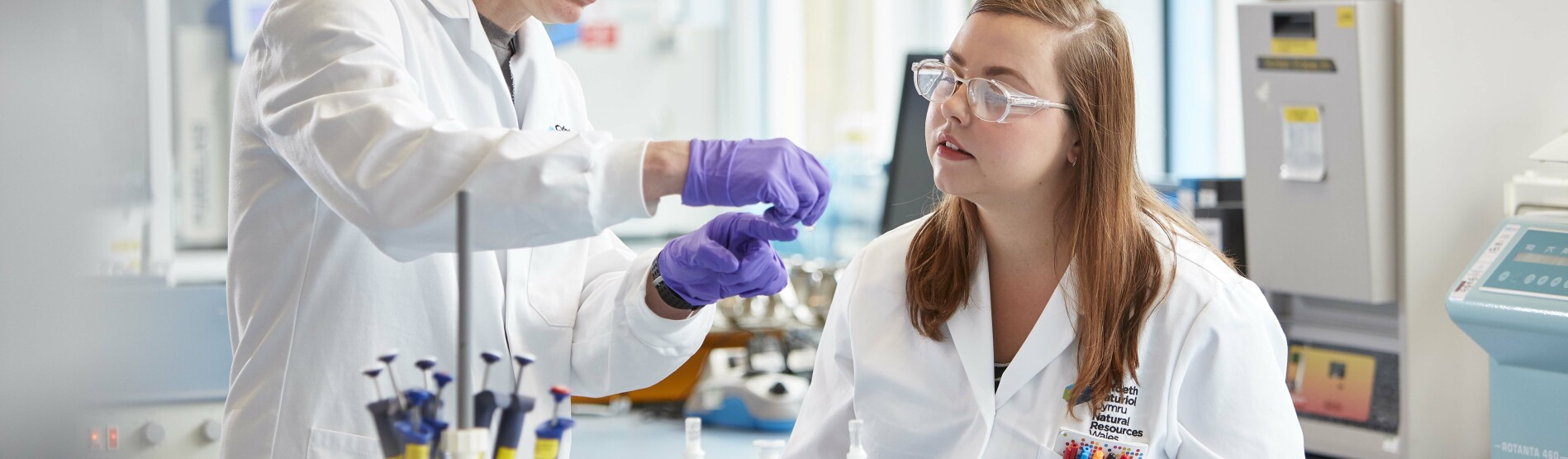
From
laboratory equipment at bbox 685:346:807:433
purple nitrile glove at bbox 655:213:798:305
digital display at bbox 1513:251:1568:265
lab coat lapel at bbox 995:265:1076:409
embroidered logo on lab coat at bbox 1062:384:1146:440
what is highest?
purple nitrile glove at bbox 655:213:798:305

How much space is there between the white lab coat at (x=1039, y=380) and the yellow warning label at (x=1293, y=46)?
1.62m

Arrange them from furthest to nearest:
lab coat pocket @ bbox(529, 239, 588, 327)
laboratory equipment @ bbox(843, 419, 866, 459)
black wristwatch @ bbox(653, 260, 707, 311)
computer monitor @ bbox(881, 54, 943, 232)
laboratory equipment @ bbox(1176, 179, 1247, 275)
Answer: laboratory equipment @ bbox(1176, 179, 1247, 275) → computer monitor @ bbox(881, 54, 943, 232) → lab coat pocket @ bbox(529, 239, 588, 327) → black wristwatch @ bbox(653, 260, 707, 311) → laboratory equipment @ bbox(843, 419, 866, 459)

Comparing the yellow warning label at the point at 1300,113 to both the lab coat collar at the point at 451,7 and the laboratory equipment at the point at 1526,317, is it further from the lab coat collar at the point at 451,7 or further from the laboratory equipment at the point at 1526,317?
the lab coat collar at the point at 451,7

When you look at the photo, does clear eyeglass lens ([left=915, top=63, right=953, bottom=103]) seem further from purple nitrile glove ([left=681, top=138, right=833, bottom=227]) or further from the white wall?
the white wall

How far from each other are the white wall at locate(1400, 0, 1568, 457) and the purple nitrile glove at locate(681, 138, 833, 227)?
7.40ft

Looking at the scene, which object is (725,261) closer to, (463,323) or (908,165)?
(463,323)

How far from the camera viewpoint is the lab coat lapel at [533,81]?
1.55m

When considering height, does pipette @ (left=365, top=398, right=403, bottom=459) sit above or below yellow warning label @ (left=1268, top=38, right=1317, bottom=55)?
below

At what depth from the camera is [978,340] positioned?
1615 millimetres

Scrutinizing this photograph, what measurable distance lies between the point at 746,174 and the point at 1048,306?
65 cm

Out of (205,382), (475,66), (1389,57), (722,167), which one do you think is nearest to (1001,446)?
(722,167)

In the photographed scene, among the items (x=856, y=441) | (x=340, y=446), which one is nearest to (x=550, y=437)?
(x=856, y=441)

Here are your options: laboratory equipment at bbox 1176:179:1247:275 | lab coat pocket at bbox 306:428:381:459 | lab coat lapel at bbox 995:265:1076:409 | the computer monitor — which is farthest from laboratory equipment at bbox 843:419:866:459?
laboratory equipment at bbox 1176:179:1247:275

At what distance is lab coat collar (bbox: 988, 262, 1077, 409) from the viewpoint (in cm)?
156
